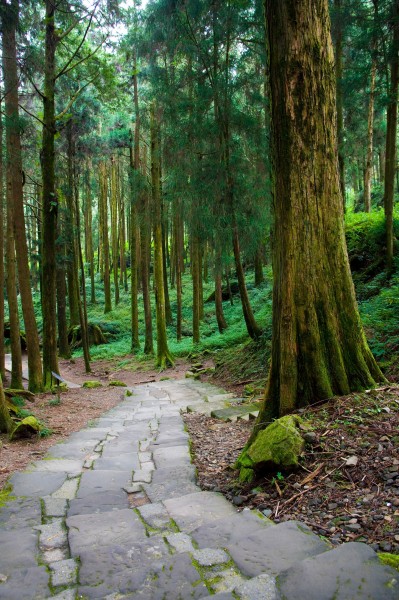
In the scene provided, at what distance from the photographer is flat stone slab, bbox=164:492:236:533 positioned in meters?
2.77

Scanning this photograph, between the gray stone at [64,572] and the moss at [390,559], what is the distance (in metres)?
1.53

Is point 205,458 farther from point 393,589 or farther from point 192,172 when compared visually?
point 192,172

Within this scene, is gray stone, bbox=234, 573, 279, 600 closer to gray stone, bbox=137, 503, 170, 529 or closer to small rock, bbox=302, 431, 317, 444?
gray stone, bbox=137, 503, 170, 529

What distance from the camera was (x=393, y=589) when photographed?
1651 millimetres

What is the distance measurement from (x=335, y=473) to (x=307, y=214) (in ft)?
7.58

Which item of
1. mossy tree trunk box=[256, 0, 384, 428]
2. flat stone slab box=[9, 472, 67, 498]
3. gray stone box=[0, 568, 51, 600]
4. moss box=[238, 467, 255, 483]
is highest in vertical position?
mossy tree trunk box=[256, 0, 384, 428]

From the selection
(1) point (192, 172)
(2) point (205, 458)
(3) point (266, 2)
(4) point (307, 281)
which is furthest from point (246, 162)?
(2) point (205, 458)

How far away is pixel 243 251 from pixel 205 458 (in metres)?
8.07

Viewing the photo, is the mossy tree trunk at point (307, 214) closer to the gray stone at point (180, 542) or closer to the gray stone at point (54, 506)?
the gray stone at point (180, 542)

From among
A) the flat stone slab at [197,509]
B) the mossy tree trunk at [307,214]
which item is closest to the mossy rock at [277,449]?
the flat stone slab at [197,509]

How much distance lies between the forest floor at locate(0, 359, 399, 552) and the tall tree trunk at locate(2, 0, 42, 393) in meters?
A: 5.38

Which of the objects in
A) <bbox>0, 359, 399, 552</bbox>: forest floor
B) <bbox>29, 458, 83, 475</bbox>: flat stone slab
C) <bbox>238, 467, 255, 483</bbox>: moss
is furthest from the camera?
<bbox>29, 458, 83, 475</bbox>: flat stone slab

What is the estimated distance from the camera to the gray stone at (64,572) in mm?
2070

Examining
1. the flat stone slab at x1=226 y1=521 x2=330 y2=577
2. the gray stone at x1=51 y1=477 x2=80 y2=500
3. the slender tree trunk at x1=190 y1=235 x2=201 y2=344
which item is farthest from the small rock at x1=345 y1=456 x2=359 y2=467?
the slender tree trunk at x1=190 y1=235 x2=201 y2=344
